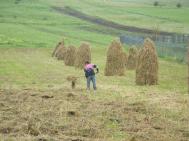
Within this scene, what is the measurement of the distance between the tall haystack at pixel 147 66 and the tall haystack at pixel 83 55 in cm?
1262

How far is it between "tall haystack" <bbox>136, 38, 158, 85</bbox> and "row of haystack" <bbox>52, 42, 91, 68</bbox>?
12.6 meters

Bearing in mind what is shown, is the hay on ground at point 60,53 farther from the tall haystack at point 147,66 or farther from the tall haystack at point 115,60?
Answer: the tall haystack at point 147,66

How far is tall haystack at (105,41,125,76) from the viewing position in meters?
45.6

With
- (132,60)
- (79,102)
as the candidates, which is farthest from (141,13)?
(79,102)

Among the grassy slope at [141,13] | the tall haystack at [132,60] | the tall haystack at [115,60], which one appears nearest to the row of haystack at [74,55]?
the tall haystack at [132,60]

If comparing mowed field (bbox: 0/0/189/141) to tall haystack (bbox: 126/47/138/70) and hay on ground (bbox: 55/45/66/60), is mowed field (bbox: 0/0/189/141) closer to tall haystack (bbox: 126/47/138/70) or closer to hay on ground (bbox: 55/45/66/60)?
hay on ground (bbox: 55/45/66/60)

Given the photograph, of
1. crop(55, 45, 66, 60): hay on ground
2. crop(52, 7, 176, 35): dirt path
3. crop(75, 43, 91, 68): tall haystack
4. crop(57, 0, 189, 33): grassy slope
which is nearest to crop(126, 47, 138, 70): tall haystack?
crop(75, 43, 91, 68): tall haystack

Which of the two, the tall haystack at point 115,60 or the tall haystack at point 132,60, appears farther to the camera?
the tall haystack at point 132,60

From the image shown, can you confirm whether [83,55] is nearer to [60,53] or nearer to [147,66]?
[60,53]

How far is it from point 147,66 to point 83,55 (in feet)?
45.8

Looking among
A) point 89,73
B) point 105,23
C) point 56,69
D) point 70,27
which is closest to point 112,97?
point 89,73

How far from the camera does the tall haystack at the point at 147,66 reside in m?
39.8

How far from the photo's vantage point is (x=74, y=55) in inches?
2237

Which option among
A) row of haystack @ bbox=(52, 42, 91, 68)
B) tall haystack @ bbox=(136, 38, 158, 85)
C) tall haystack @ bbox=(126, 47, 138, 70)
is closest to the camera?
tall haystack @ bbox=(136, 38, 158, 85)
